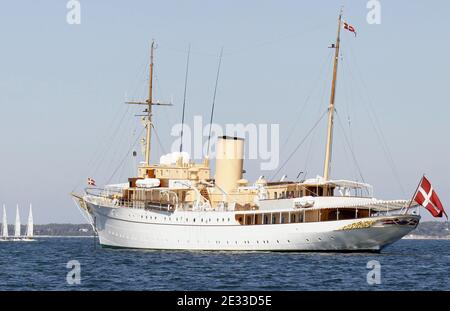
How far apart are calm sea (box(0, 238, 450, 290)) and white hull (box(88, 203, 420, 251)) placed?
149 cm

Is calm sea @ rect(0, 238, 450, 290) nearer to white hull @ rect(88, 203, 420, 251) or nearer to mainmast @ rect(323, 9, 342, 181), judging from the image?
white hull @ rect(88, 203, 420, 251)

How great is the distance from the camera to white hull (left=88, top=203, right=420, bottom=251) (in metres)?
65.0

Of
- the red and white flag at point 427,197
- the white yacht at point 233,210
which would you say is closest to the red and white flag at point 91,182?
the white yacht at point 233,210

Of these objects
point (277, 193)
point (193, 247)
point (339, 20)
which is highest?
point (339, 20)

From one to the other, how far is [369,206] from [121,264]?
63.2ft

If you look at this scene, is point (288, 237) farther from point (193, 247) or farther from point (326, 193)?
point (193, 247)

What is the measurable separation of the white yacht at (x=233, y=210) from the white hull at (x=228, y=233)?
0.07 metres

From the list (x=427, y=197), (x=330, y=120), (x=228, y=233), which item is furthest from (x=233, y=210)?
(x=427, y=197)

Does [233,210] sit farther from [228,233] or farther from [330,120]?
[330,120]

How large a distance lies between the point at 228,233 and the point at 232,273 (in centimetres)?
2026

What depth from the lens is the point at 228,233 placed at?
229 ft
